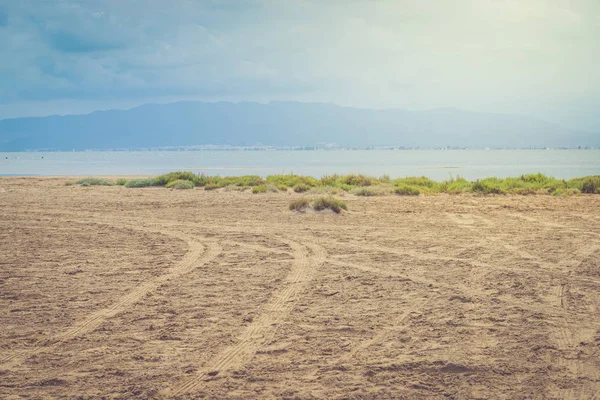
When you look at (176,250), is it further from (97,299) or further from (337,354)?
(337,354)

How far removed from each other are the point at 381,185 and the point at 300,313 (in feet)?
70.3

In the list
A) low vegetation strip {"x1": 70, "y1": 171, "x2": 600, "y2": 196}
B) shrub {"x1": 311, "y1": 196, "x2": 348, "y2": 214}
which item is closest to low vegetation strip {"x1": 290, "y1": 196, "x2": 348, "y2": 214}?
shrub {"x1": 311, "y1": 196, "x2": 348, "y2": 214}

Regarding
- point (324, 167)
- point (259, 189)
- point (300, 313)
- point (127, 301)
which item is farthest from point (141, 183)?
point (324, 167)

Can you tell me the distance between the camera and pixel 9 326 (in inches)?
231

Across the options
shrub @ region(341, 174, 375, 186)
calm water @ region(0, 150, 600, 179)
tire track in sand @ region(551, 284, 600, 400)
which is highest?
calm water @ region(0, 150, 600, 179)

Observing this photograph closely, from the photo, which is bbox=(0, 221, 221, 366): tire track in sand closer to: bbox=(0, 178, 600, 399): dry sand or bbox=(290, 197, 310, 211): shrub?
bbox=(0, 178, 600, 399): dry sand

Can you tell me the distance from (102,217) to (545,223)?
1188 centimetres

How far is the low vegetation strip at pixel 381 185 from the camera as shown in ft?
81.0

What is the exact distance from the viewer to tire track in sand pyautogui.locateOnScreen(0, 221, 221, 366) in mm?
5156

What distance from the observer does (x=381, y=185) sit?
27.2 meters

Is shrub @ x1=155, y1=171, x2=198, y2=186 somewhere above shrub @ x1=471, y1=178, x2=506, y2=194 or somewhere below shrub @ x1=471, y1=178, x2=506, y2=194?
above

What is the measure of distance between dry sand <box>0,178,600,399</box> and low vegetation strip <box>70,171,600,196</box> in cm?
1175

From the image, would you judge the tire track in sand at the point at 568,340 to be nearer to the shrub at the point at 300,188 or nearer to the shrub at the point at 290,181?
the shrub at the point at 300,188

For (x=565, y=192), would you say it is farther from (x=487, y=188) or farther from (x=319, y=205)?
(x=319, y=205)
